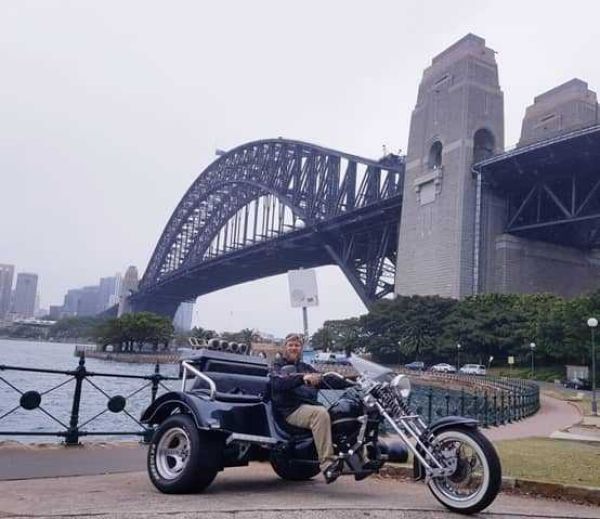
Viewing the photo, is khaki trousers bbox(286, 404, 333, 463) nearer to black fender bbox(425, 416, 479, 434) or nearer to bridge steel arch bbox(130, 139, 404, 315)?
black fender bbox(425, 416, 479, 434)

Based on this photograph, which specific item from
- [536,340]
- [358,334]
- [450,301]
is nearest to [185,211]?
[358,334]

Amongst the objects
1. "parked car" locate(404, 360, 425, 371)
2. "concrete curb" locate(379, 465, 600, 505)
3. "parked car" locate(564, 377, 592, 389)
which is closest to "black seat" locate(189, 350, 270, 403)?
"concrete curb" locate(379, 465, 600, 505)

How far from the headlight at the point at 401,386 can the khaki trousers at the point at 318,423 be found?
1.74 feet

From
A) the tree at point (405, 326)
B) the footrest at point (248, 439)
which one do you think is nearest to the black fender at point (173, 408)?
the footrest at point (248, 439)

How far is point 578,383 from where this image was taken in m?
36.0

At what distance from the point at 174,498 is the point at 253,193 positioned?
85.7m

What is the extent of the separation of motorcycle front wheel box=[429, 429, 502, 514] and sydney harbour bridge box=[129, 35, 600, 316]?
41833 mm

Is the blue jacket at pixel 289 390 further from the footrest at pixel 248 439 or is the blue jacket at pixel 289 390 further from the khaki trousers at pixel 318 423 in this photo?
the footrest at pixel 248 439

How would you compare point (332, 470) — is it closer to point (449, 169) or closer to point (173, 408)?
point (173, 408)

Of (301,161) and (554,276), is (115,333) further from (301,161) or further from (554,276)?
(554,276)

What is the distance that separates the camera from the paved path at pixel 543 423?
42.7ft

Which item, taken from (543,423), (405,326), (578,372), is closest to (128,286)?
(405,326)

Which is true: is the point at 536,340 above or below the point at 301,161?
below

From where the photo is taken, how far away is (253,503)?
13.8 feet
